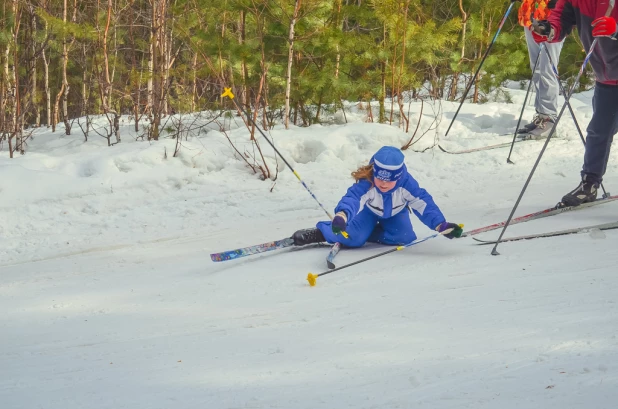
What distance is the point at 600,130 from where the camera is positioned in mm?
4961

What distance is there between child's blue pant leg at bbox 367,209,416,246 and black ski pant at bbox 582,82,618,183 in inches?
62.0

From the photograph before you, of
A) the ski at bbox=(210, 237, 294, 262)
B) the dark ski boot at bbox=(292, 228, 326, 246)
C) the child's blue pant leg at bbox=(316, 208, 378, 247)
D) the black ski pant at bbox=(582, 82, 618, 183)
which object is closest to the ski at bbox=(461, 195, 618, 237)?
the black ski pant at bbox=(582, 82, 618, 183)

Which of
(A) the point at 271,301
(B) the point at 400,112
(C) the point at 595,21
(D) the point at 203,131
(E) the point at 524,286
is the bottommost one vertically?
(D) the point at 203,131

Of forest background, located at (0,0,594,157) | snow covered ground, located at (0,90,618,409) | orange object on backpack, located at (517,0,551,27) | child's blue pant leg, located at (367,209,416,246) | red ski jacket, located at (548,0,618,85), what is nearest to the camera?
snow covered ground, located at (0,90,618,409)

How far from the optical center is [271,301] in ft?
11.9

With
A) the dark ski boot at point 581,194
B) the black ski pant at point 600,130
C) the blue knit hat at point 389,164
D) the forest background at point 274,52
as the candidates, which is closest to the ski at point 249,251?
the blue knit hat at point 389,164

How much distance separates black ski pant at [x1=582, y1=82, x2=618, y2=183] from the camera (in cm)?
488

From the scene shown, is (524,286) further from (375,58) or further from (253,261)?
(375,58)

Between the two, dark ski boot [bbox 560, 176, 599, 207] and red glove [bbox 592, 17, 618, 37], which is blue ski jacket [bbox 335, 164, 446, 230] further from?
red glove [bbox 592, 17, 618, 37]

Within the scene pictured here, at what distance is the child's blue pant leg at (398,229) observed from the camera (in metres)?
4.71

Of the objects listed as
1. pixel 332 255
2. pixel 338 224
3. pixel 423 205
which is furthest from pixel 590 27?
pixel 332 255

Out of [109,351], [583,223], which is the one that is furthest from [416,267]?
[109,351]

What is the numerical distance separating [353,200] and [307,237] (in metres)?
0.49

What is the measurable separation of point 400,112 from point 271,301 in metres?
5.61
